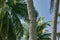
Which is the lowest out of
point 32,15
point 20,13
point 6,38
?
point 6,38

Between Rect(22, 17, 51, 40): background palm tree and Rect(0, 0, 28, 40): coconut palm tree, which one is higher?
Rect(0, 0, 28, 40): coconut palm tree

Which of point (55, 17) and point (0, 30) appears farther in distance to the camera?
point (0, 30)

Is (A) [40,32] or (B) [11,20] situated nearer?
(B) [11,20]

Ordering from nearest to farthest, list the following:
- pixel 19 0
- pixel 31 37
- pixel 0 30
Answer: pixel 31 37, pixel 0 30, pixel 19 0

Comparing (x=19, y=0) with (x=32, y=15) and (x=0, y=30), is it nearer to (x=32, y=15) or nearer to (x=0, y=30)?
(x=0, y=30)

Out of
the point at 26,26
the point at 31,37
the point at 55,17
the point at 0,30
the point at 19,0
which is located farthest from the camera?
the point at 26,26

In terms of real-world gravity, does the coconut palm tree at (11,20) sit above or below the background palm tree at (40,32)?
above

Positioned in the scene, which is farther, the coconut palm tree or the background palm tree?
the background palm tree

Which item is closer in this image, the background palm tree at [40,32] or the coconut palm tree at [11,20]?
the coconut palm tree at [11,20]

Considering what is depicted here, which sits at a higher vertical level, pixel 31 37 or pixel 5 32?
pixel 31 37

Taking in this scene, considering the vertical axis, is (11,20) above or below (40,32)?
above

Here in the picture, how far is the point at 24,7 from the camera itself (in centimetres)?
2506

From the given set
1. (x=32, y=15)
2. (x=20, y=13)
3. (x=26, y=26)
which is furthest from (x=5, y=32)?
(x=32, y=15)

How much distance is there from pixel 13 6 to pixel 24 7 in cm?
124
